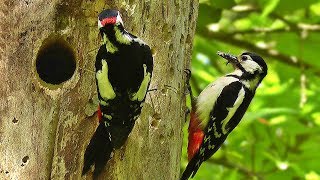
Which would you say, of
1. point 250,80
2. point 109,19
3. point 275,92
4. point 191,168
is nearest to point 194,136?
point 191,168

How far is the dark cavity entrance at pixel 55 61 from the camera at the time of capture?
2945 millimetres

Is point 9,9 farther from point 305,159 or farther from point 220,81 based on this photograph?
point 305,159

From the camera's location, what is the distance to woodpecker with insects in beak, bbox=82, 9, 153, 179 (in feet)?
8.26

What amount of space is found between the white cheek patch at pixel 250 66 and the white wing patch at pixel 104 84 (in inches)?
53.8

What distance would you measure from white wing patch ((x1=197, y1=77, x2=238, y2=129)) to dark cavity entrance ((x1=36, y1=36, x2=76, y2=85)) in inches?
37.5

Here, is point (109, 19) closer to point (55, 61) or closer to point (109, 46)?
point (109, 46)

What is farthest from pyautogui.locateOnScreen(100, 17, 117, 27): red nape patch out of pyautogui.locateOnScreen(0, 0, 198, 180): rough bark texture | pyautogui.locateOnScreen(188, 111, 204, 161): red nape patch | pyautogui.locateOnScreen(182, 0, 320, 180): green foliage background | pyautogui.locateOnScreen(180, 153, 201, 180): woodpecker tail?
pyautogui.locateOnScreen(182, 0, 320, 180): green foliage background

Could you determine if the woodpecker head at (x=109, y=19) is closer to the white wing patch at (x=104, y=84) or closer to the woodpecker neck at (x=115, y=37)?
the woodpecker neck at (x=115, y=37)

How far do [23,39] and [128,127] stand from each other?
676 millimetres

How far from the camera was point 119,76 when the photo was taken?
2562 mm

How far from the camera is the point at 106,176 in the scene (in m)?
2.80

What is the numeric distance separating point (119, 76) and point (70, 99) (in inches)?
15.6

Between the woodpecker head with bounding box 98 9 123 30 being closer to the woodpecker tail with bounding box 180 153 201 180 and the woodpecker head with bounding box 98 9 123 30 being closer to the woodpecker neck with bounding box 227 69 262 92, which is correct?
the woodpecker tail with bounding box 180 153 201 180

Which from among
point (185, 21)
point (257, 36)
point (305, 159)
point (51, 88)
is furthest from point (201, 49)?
point (51, 88)
